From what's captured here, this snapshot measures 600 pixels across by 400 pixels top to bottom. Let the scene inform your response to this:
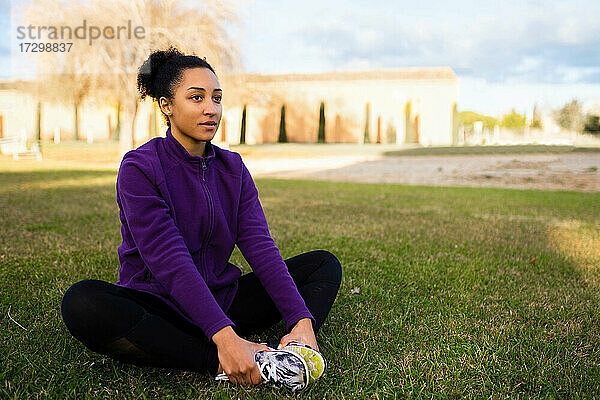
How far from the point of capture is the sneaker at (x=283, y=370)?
1.56 metres

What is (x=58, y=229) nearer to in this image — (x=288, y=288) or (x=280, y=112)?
A: (x=288, y=288)

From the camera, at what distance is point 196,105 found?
5.97 feet

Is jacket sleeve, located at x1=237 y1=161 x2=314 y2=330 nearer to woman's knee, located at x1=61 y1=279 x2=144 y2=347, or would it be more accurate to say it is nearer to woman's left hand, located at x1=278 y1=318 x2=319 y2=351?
woman's left hand, located at x1=278 y1=318 x2=319 y2=351

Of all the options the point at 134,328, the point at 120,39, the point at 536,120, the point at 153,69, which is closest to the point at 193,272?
the point at 134,328

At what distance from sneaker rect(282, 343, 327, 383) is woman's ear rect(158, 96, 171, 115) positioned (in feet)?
3.26

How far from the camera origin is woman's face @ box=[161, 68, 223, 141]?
181 centimetres

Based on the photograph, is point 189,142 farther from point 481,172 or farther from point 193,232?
point 481,172

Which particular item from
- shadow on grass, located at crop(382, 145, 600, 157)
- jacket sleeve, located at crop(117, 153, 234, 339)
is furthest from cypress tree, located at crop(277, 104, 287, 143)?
jacket sleeve, located at crop(117, 153, 234, 339)

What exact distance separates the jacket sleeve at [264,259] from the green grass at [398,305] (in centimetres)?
27

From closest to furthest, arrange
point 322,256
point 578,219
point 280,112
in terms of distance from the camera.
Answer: point 322,256 < point 578,219 < point 280,112

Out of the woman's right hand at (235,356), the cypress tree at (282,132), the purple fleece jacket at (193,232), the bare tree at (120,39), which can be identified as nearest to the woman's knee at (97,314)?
the purple fleece jacket at (193,232)

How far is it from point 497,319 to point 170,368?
1550 millimetres

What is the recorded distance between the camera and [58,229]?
4402 millimetres

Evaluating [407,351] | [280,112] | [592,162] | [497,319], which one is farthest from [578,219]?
[280,112]
